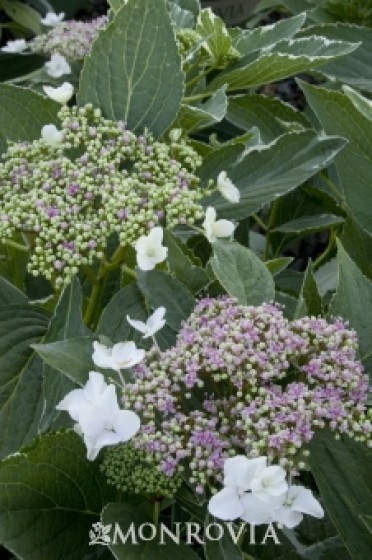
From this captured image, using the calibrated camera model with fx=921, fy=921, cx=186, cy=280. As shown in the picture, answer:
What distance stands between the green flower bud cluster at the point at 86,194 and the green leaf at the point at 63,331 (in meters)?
0.02

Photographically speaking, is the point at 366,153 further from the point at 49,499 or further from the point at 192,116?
the point at 49,499

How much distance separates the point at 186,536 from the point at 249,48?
0.60 metres

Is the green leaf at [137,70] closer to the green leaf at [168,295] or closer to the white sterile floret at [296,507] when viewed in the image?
the green leaf at [168,295]

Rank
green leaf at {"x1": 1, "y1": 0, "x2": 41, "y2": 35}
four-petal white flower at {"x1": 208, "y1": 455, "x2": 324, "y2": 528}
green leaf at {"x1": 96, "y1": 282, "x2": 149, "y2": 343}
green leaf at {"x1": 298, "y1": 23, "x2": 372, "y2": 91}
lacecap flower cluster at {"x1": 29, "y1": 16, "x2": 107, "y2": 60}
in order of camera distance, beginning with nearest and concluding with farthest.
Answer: four-petal white flower at {"x1": 208, "y1": 455, "x2": 324, "y2": 528}
green leaf at {"x1": 96, "y1": 282, "x2": 149, "y2": 343}
green leaf at {"x1": 298, "y1": 23, "x2": 372, "y2": 91}
lacecap flower cluster at {"x1": 29, "y1": 16, "x2": 107, "y2": 60}
green leaf at {"x1": 1, "y1": 0, "x2": 41, "y2": 35}

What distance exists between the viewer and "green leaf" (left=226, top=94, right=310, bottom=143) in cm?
115

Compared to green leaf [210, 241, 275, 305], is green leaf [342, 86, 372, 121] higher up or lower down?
higher up

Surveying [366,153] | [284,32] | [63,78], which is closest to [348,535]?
[366,153]

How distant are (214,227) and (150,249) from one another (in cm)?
10

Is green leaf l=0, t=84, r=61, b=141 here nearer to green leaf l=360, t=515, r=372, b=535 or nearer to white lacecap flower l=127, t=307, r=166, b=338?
white lacecap flower l=127, t=307, r=166, b=338

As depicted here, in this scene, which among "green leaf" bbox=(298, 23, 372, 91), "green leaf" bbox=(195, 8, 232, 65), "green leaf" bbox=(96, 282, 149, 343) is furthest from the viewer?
"green leaf" bbox=(298, 23, 372, 91)

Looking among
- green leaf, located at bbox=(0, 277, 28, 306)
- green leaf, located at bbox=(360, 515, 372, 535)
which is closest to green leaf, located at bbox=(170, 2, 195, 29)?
green leaf, located at bbox=(0, 277, 28, 306)

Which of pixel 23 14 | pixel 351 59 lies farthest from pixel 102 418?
pixel 23 14

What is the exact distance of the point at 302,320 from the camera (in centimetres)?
65

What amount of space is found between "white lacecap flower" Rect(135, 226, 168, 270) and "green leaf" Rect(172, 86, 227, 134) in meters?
0.22
